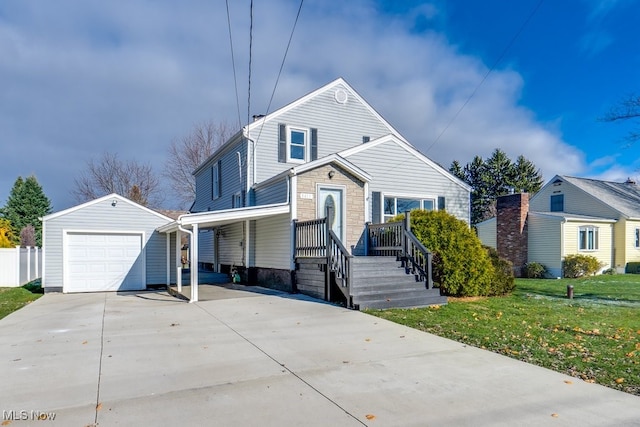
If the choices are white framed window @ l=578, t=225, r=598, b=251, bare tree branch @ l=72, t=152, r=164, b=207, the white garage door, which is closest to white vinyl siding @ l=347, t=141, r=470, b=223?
the white garage door

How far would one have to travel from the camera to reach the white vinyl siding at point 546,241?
2050cm

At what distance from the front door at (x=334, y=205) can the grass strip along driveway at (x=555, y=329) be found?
13.4ft

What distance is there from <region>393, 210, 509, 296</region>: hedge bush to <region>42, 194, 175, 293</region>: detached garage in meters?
9.42

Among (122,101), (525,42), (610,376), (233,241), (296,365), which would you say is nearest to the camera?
(610,376)

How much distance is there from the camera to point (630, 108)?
15359mm

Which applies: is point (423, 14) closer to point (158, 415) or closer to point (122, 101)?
point (158, 415)

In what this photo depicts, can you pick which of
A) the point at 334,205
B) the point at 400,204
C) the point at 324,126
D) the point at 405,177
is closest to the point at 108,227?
the point at 334,205

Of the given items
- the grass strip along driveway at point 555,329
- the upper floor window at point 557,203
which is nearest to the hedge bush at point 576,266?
the upper floor window at point 557,203

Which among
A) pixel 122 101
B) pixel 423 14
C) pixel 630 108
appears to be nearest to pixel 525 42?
pixel 423 14

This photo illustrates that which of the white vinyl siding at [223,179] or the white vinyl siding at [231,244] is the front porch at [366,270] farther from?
the white vinyl siding at [223,179]

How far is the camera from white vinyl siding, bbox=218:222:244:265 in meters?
16.2

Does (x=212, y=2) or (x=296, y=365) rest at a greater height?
(x=212, y=2)

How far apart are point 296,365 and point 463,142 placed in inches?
704

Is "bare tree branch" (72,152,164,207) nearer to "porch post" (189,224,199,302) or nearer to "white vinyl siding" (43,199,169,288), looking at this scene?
"white vinyl siding" (43,199,169,288)
